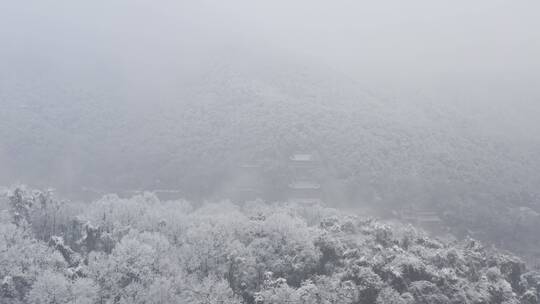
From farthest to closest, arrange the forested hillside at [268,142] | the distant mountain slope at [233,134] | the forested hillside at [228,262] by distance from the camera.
Result: the distant mountain slope at [233,134], the forested hillside at [268,142], the forested hillside at [228,262]

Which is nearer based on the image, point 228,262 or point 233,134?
point 228,262

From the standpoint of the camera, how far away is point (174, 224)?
65.5 meters

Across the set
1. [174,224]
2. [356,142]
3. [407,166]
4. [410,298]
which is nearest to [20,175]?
[174,224]

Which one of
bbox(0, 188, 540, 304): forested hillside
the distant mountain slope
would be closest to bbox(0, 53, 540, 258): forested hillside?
the distant mountain slope

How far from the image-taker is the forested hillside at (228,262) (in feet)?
161

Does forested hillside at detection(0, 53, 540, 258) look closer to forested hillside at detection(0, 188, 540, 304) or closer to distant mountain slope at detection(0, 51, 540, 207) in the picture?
distant mountain slope at detection(0, 51, 540, 207)

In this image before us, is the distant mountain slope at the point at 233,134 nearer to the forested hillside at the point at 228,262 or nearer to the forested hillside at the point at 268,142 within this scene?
the forested hillside at the point at 268,142

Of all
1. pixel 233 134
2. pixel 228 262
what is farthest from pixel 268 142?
pixel 228 262

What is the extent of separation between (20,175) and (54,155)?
34.8 feet

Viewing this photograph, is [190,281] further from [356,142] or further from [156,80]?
[156,80]

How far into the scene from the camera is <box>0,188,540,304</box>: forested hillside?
161 feet

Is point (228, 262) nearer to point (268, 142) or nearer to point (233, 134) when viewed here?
point (268, 142)

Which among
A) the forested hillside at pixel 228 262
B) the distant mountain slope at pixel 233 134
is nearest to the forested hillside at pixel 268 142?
the distant mountain slope at pixel 233 134

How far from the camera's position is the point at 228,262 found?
2197 inches
